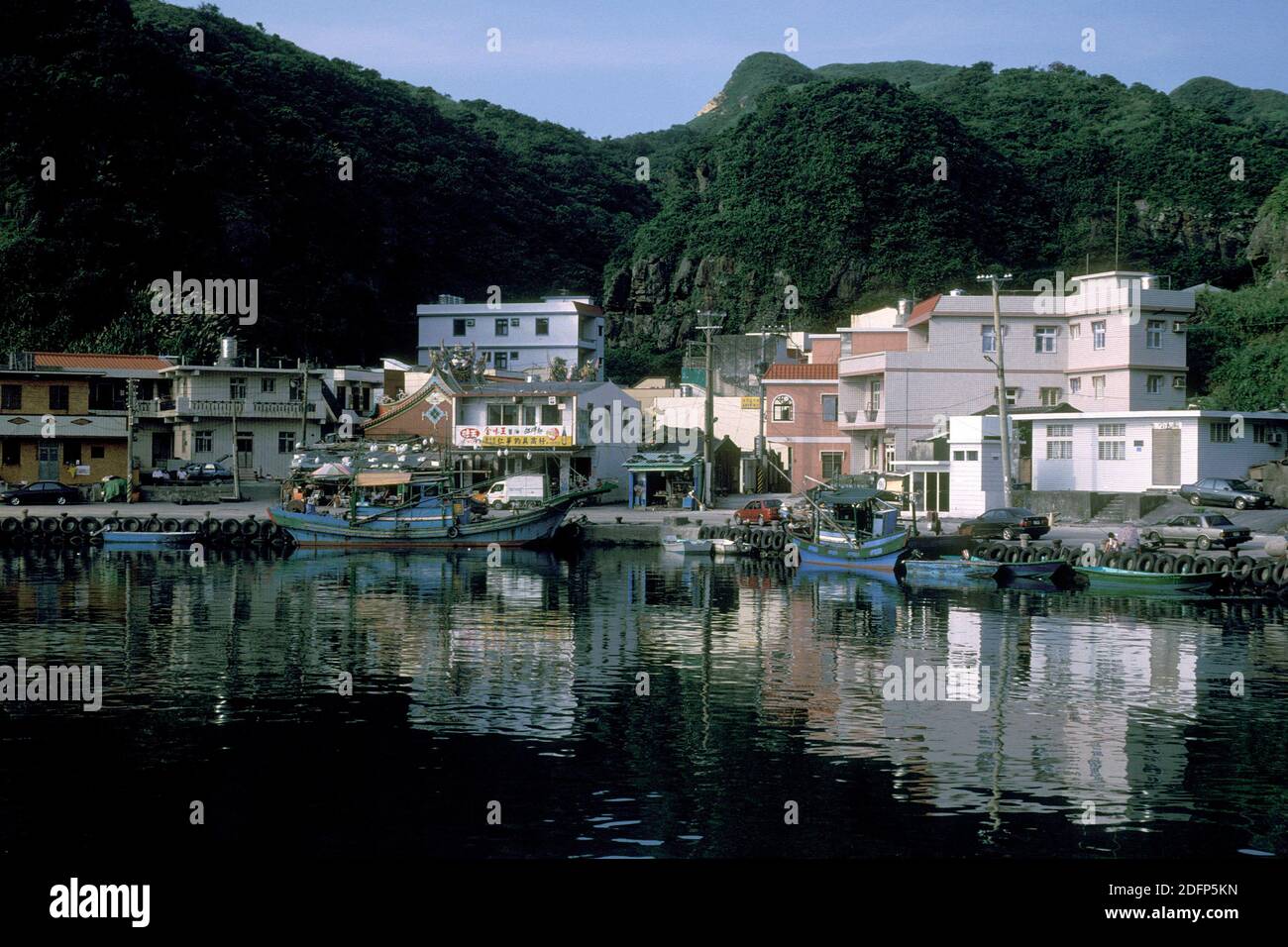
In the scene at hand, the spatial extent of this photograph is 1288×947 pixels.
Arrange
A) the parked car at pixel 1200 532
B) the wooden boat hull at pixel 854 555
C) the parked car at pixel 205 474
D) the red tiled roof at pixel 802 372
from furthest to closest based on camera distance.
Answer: the red tiled roof at pixel 802 372 → the parked car at pixel 205 474 → the wooden boat hull at pixel 854 555 → the parked car at pixel 1200 532

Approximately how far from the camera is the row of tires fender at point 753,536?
176ft

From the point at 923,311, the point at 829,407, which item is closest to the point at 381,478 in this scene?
the point at 829,407

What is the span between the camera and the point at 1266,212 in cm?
8444

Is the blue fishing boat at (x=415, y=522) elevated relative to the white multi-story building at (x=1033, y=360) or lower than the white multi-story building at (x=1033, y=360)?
lower

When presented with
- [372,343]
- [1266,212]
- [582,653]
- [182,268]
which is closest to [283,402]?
[182,268]

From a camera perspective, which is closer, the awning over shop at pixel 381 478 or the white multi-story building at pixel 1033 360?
the awning over shop at pixel 381 478

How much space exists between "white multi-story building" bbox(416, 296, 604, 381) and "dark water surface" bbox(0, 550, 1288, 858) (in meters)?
57.9

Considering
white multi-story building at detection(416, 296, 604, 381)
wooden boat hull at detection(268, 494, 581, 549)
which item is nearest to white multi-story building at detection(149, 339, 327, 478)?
wooden boat hull at detection(268, 494, 581, 549)

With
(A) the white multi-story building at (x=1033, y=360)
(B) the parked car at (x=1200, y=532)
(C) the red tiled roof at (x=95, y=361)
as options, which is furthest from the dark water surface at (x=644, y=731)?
(C) the red tiled roof at (x=95, y=361)

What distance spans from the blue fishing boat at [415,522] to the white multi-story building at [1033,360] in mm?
18508

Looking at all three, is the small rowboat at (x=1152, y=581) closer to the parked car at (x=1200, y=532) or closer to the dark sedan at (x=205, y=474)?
the parked car at (x=1200, y=532)

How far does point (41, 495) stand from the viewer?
64.9 metres
